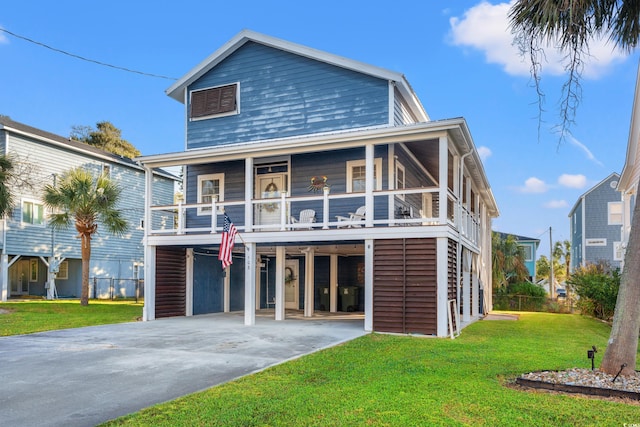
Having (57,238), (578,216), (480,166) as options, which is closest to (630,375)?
(480,166)

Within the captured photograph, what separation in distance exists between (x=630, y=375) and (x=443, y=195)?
569 centimetres

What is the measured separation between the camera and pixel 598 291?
16.6m

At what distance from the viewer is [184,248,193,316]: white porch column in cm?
1557

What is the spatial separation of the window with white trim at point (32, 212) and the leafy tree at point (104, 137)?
23.2 m

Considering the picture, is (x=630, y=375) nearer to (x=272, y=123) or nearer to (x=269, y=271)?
(x=272, y=123)

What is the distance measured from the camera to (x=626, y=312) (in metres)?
6.54

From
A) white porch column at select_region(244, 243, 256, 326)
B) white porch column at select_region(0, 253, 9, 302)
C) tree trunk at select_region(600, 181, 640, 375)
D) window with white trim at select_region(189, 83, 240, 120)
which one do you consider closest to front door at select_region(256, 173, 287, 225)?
white porch column at select_region(244, 243, 256, 326)

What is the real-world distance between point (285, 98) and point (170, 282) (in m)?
6.46

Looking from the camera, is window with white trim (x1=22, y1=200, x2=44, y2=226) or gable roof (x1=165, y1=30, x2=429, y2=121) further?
window with white trim (x1=22, y1=200, x2=44, y2=226)

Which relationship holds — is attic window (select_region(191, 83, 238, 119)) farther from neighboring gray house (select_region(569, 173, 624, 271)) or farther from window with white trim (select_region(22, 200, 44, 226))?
neighboring gray house (select_region(569, 173, 624, 271))

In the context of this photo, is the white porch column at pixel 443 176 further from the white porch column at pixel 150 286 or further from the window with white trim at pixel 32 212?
the window with white trim at pixel 32 212

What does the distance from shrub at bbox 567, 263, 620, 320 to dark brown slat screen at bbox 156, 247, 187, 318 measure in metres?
12.7

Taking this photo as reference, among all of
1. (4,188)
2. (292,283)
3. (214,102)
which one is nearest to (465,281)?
(292,283)

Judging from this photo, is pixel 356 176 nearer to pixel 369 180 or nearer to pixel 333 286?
pixel 369 180
